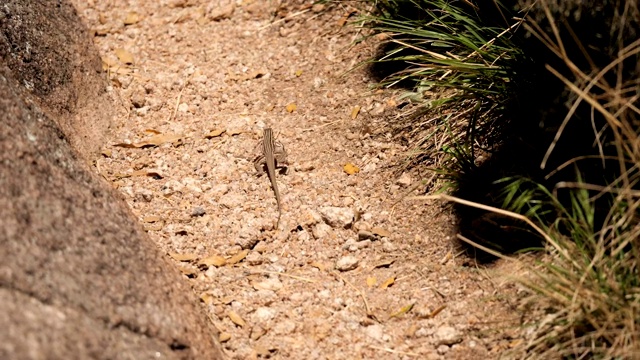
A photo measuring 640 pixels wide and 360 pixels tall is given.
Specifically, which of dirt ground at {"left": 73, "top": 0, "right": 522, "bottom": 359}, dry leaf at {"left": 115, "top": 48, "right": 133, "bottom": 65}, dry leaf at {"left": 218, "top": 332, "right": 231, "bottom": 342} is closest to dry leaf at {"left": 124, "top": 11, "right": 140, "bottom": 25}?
dirt ground at {"left": 73, "top": 0, "right": 522, "bottom": 359}

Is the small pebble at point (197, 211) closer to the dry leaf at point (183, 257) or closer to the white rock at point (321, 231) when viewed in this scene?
the dry leaf at point (183, 257)

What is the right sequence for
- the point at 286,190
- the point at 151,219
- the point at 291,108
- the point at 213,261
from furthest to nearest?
1. the point at 291,108
2. the point at 286,190
3. the point at 151,219
4. the point at 213,261

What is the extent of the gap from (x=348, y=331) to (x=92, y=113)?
2124mm

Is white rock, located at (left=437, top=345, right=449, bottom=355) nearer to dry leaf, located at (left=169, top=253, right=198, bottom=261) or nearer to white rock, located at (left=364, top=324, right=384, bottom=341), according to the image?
white rock, located at (left=364, top=324, right=384, bottom=341)

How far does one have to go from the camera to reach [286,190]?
4.11 m

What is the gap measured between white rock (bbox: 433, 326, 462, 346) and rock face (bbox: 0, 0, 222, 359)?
0.93m

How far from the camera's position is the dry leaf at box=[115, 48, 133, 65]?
494cm

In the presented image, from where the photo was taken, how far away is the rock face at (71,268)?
235 cm

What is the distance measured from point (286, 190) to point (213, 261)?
640 millimetres

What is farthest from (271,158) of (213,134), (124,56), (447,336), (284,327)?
(124,56)

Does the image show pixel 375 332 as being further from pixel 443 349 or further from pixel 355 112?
pixel 355 112

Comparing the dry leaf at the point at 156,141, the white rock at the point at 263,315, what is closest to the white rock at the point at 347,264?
the white rock at the point at 263,315

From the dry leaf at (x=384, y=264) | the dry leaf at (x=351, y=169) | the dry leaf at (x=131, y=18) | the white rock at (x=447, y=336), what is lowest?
the white rock at (x=447, y=336)

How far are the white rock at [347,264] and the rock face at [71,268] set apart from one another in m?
0.70
